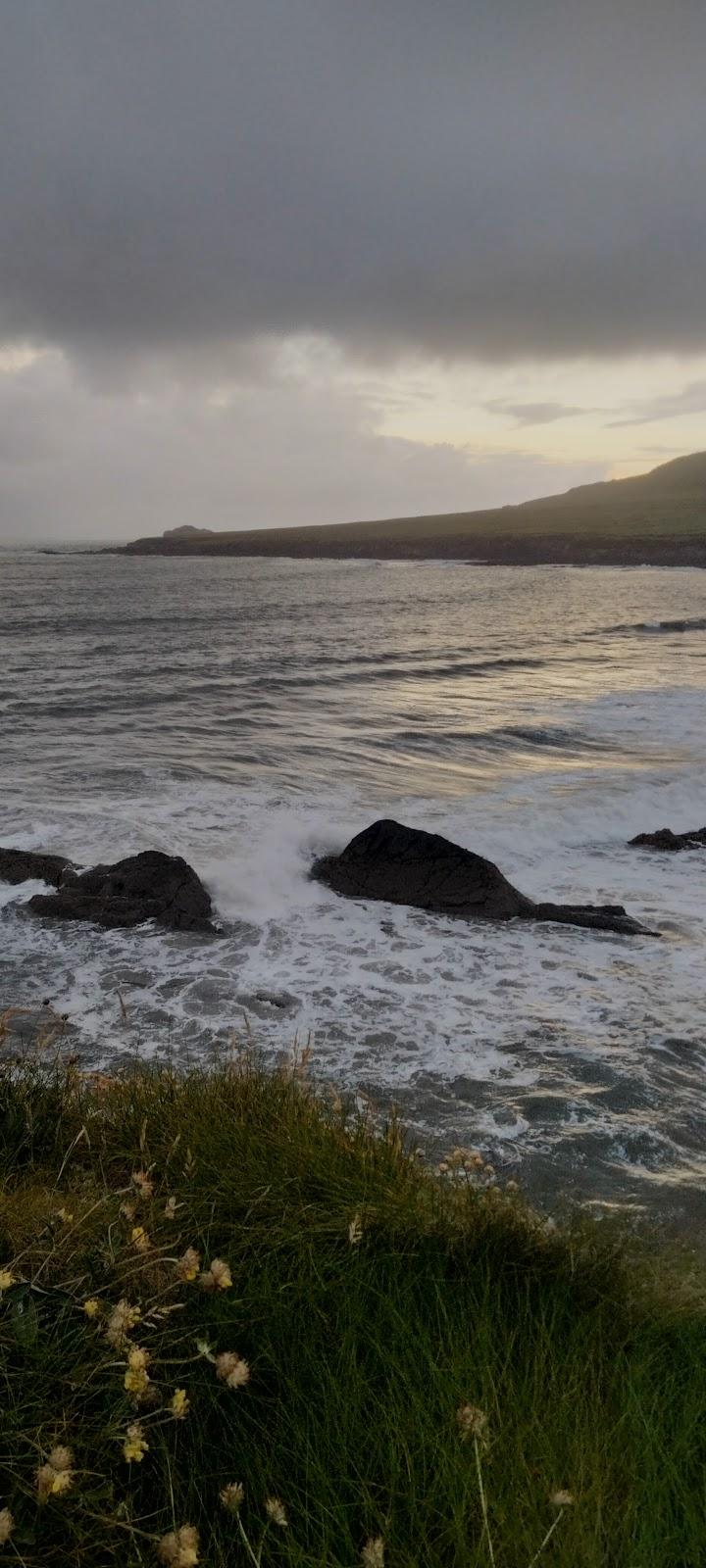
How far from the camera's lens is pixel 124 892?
413 inches

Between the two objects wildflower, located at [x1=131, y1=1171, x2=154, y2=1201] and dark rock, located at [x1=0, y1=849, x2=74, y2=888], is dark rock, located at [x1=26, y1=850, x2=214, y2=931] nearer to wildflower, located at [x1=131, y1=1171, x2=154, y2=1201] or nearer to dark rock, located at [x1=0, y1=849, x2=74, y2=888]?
dark rock, located at [x1=0, y1=849, x2=74, y2=888]

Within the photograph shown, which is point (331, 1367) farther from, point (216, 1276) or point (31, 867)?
point (31, 867)

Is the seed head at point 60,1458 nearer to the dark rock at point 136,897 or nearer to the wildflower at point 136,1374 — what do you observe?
the wildflower at point 136,1374

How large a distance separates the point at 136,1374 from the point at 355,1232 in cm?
103

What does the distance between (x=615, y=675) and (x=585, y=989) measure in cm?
2415

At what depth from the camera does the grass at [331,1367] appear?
2.30 meters

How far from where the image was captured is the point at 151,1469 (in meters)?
2.51

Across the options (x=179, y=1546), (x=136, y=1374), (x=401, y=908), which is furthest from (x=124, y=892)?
(x=179, y=1546)

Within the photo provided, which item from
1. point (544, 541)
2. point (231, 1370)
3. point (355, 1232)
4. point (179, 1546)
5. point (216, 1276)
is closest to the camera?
point (179, 1546)

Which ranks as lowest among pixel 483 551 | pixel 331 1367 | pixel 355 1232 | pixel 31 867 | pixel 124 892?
pixel 124 892

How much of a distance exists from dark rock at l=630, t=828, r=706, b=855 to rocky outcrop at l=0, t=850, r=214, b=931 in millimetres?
6846

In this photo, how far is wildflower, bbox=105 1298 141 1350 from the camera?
8.43 ft

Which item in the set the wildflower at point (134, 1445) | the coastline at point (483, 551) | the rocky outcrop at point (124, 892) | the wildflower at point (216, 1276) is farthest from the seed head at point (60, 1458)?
the coastline at point (483, 551)

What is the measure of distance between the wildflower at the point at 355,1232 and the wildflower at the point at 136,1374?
87cm
